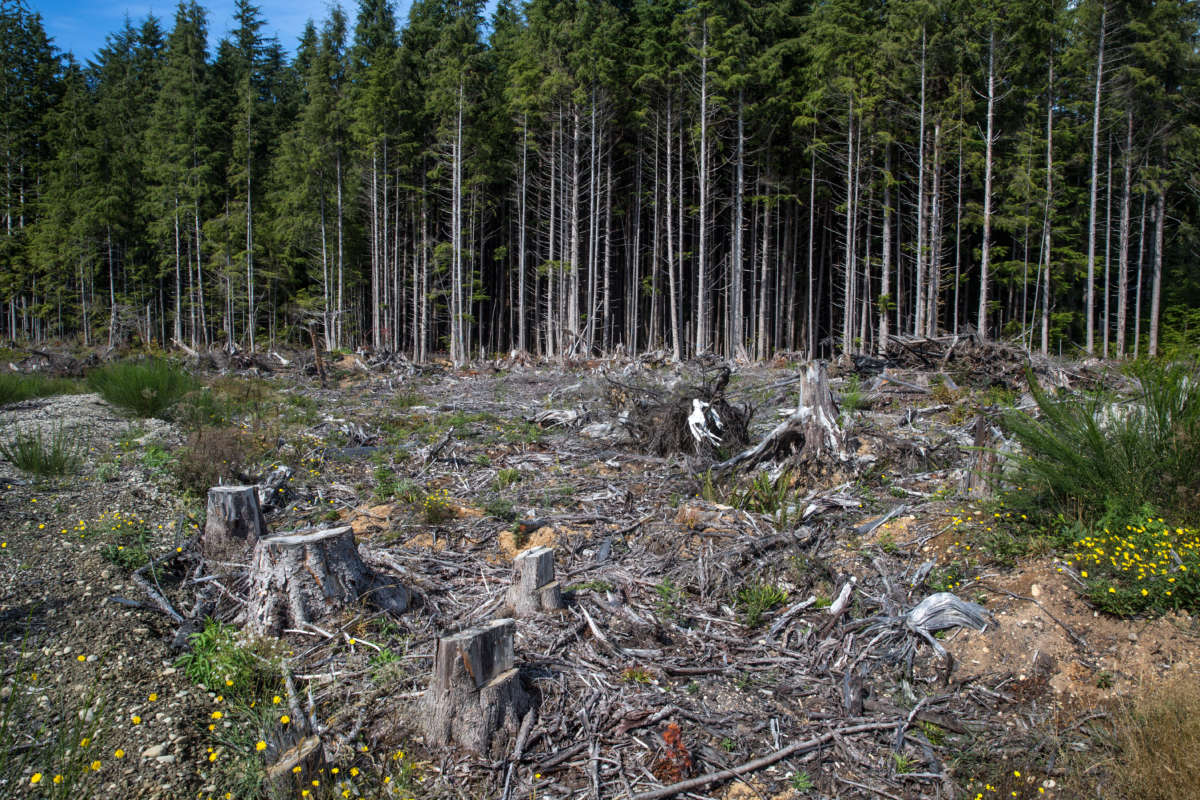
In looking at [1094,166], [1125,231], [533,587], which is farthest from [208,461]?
[1125,231]

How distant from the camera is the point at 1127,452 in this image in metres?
3.98

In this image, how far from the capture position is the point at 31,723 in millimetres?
2611

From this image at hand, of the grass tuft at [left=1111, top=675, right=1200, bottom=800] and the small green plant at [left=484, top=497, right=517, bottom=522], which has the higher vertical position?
→ the small green plant at [left=484, top=497, right=517, bottom=522]

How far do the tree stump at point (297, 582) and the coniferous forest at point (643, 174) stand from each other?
15379mm

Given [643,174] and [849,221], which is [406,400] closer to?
[849,221]

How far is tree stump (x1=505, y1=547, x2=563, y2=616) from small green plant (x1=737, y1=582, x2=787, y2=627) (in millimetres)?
1170

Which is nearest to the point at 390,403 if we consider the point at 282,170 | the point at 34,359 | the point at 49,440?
the point at 49,440

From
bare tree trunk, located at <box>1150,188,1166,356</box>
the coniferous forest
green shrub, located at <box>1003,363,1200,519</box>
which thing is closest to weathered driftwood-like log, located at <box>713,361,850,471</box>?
green shrub, located at <box>1003,363,1200,519</box>

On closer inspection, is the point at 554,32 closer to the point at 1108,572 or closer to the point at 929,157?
the point at 929,157

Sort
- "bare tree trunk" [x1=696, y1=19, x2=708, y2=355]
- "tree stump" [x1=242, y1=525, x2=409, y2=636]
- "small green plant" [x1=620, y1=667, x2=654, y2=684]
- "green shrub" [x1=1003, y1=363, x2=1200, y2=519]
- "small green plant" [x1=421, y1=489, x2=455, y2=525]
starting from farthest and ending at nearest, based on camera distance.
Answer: "bare tree trunk" [x1=696, y1=19, x2=708, y2=355] → "small green plant" [x1=421, y1=489, x2=455, y2=525] → "green shrub" [x1=1003, y1=363, x2=1200, y2=519] → "tree stump" [x1=242, y1=525, x2=409, y2=636] → "small green plant" [x1=620, y1=667, x2=654, y2=684]

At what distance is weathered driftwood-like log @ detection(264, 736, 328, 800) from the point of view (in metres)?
2.36

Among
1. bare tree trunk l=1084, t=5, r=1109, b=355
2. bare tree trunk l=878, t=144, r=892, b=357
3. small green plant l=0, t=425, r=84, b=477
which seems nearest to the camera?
small green plant l=0, t=425, r=84, b=477

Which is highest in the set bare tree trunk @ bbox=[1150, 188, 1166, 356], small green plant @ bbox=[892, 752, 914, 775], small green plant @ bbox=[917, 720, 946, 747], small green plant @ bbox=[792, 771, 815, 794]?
bare tree trunk @ bbox=[1150, 188, 1166, 356]

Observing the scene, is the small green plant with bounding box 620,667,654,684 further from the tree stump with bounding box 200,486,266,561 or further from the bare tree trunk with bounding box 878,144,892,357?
the bare tree trunk with bounding box 878,144,892,357
